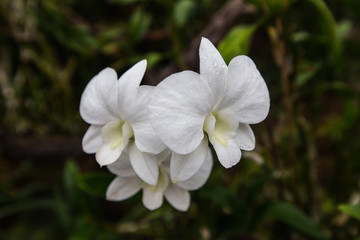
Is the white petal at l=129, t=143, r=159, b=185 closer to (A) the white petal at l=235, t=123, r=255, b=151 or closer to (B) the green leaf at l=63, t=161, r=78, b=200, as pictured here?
(A) the white petal at l=235, t=123, r=255, b=151

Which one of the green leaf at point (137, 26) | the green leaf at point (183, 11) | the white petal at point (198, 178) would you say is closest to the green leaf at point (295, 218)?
the white petal at point (198, 178)

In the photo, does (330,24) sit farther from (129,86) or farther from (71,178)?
(71,178)

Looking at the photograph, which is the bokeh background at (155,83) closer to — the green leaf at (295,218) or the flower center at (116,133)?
the green leaf at (295,218)

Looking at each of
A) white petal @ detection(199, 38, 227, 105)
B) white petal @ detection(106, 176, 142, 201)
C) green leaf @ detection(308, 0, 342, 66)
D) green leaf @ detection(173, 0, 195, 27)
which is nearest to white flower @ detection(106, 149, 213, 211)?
white petal @ detection(106, 176, 142, 201)

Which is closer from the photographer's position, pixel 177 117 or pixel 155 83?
pixel 177 117

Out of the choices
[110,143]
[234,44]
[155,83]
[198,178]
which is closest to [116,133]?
[110,143]
